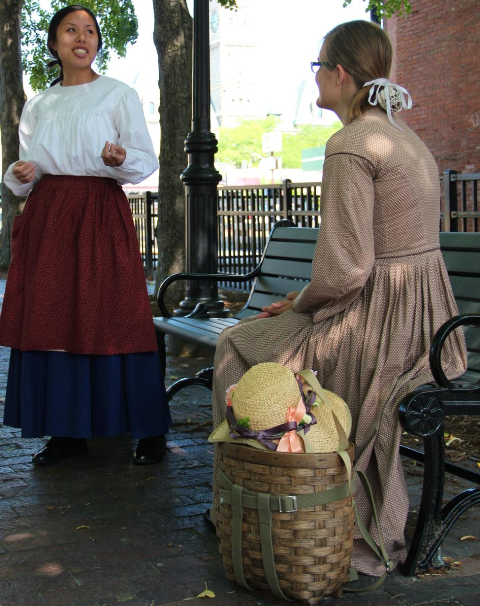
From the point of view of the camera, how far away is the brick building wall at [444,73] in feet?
55.2

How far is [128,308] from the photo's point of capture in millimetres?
4250

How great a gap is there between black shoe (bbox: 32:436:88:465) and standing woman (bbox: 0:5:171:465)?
0.20 m

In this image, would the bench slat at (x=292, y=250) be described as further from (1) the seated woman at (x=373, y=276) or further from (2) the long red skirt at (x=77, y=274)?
(1) the seated woman at (x=373, y=276)

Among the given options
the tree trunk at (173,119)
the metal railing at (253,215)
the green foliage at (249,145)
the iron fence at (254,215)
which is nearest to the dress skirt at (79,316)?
the tree trunk at (173,119)

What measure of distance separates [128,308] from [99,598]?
1.70 m

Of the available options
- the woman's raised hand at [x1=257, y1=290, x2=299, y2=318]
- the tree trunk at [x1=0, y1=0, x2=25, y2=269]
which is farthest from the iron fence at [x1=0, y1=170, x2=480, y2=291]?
the woman's raised hand at [x1=257, y1=290, x2=299, y2=318]

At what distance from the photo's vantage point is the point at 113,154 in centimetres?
395

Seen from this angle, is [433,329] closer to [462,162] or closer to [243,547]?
[243,547]

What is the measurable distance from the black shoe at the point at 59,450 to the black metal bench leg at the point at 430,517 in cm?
208

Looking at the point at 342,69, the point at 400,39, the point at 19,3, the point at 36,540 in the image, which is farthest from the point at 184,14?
the point at 400,39

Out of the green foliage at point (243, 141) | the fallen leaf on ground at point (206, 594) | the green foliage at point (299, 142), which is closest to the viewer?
the fallen leaf on ground at point (206, 594)

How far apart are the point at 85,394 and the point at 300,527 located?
1787 mm

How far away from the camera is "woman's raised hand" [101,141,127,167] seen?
3.95 metres

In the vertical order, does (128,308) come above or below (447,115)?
below
